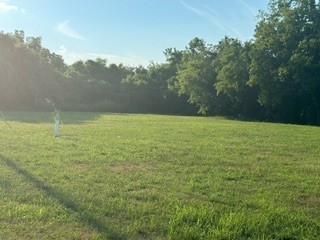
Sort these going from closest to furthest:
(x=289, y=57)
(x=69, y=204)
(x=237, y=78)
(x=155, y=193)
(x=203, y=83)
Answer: (x=69, y=204) → (x=155, y=193) → (x=289, y=57) → (x=237, y=78) → (x=203, y=83)

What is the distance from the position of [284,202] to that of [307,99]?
33681 millimetres

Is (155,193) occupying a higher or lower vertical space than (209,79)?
lower

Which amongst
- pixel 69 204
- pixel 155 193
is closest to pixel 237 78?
pixel 155 193

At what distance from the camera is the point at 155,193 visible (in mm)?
6594

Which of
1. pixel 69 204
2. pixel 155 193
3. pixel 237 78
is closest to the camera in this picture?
pixel 69 204

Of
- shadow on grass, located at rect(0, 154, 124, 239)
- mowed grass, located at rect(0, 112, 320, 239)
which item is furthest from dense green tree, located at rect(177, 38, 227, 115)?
shadow on grass, located at rect(0, 154, 124, 239)

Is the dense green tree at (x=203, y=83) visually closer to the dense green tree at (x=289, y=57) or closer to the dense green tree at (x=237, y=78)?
the dense green tree at (x=237, y=78)

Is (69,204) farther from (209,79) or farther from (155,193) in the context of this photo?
(209,79)

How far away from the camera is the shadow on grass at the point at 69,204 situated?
4.85 metres

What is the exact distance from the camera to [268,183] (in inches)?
305

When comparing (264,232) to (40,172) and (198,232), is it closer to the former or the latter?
(198,232)

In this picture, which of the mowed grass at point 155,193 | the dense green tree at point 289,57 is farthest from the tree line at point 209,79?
the mowed grass at point 155,193

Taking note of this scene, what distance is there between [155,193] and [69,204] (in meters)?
1.43

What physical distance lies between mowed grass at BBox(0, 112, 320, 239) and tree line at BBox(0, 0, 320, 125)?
25.1 metres
